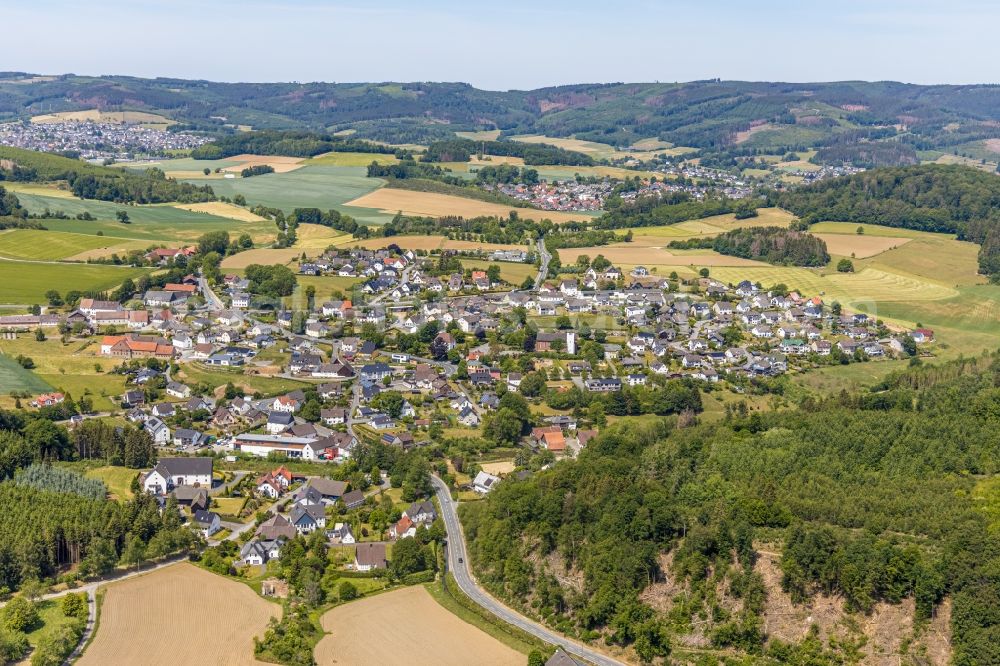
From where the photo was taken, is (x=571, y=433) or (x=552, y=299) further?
(x=552, y=299)

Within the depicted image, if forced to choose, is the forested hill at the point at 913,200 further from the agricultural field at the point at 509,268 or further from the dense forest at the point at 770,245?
the agricultural field at the point at 509,268

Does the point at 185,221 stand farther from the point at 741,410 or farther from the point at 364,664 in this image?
the point at 364,664

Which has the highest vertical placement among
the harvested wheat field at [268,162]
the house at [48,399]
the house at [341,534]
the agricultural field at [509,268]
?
the harvested wheat field at [268,162]

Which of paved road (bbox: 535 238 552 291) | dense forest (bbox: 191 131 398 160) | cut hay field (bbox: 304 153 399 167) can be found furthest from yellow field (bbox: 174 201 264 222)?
dense forest (bbox: 191 131 398 160)

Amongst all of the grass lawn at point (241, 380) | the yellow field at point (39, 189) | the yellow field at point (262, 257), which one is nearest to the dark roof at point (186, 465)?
the grass lawn at point (241, 380)

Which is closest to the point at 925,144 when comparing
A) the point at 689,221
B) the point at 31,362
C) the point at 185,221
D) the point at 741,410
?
the point at 689,221

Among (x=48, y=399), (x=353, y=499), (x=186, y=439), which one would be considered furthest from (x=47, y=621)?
(x=48, y=399)

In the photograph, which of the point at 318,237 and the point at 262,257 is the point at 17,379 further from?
the point at 318,237
